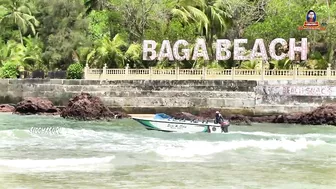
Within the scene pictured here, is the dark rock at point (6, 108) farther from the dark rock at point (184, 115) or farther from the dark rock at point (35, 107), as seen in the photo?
the dark rock at point (184, 115)

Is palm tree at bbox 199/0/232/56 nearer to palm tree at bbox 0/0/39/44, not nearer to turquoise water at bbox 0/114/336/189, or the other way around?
palm tree at bbox 0/0/39/44

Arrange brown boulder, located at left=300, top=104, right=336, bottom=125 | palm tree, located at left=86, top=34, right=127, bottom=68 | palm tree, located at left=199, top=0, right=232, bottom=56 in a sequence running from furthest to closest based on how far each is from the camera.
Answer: palm tree, located at left=199, top=0, right=232, bottom=56
palm tree, located at left=86, top=34, right=127, bottom=68
brown boulder, located at left=300, top=104, right=336, bottom=125

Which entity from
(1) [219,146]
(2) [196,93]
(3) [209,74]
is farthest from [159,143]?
(3) [209,74]

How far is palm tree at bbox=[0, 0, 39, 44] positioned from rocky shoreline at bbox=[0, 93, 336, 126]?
19.8 metres

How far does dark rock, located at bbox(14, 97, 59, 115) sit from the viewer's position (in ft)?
152

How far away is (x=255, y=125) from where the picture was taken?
134 ft

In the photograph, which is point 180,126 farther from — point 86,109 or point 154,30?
point 154,30

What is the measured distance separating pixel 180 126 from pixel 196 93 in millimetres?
10557

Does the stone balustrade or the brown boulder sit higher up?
the stone balustrade

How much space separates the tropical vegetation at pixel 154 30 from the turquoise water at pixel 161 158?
47.5ft

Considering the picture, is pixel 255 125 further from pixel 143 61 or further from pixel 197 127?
pixel 143 61

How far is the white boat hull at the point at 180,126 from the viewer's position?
3391 cm

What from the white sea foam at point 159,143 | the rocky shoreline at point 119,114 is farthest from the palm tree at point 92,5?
the white sea foam at point 159,143

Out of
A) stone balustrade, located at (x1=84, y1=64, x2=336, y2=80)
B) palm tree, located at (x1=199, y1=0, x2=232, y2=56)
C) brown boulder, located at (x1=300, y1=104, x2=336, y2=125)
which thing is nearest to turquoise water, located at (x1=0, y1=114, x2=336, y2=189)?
brown boulder, located at (x1=300, y1=104, x2=336, y2=125)
